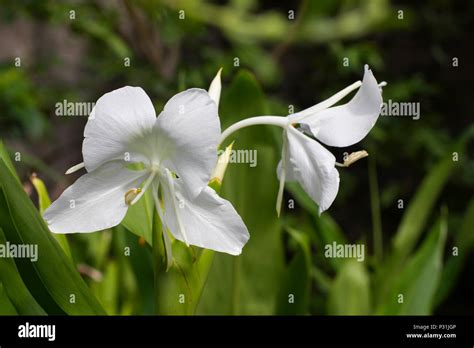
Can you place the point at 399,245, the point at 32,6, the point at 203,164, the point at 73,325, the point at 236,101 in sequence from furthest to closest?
the point at 32,6 → the point at 399,245 → the point at 236,101 → the point at 73,325 → the point at 203,164

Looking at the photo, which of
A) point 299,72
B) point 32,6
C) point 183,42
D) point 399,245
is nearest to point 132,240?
point 399,245

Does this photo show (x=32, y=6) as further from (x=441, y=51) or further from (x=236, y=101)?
(x=441, y=51)

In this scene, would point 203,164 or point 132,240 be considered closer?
point 203,164

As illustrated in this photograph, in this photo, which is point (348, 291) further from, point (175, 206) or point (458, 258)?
point (175, 206)

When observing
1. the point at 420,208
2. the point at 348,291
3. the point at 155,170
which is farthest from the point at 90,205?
the point at 420,208

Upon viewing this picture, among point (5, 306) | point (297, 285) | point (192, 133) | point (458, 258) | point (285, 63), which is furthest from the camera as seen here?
point (285, 63)

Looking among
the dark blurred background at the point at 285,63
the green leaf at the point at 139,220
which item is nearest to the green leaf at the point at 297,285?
the green leaf at the point at 139,220
